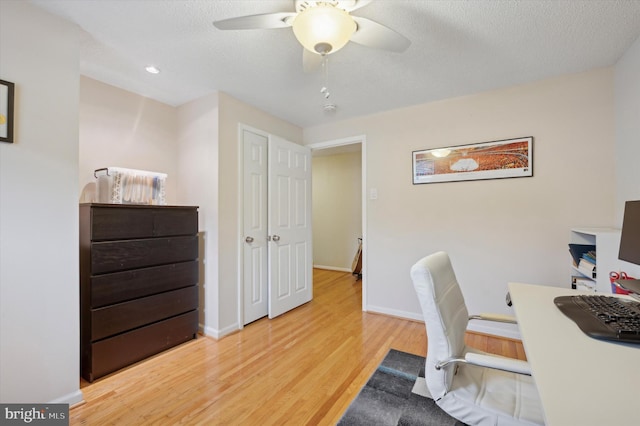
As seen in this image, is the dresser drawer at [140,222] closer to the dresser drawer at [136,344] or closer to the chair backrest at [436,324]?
the dresser drawer at [136,344]

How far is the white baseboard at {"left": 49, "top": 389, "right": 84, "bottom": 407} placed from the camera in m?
1.60

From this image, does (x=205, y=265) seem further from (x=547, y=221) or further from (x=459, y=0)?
(x=547, y=221)

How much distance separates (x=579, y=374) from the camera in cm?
73

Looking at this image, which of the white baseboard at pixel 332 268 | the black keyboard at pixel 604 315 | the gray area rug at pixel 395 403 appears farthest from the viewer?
the white baseboard at pixel 332 268

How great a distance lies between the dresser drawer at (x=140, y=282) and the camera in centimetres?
189

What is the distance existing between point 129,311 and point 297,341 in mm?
1388

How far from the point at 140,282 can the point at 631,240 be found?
3.11m

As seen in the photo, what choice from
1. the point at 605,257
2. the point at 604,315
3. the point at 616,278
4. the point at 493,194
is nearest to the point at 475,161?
the point at 493,194

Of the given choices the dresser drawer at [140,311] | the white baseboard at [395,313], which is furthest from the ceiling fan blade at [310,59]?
the white baseboard at [395,313]

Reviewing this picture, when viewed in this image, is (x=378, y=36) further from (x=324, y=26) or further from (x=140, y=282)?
(x=140, y=282)

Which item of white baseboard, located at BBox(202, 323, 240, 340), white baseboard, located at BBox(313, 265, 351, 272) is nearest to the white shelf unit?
white baseboard, located at BBox(202, 323, 240, 340)

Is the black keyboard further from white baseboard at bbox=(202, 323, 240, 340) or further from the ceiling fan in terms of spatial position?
white baseboard at bbox=(202, 323, 240, 340)

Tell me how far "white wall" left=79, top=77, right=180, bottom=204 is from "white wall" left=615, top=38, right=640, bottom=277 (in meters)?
3.87

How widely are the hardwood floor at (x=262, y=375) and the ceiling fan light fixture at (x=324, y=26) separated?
6.63 ft
